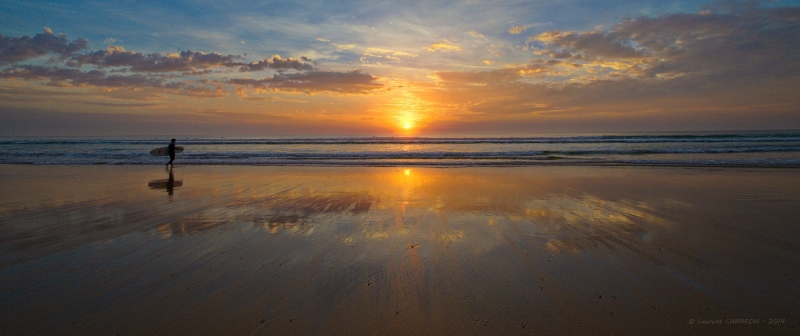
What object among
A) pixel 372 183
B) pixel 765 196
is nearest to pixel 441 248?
pixel 372 183

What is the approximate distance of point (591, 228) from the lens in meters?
6.22

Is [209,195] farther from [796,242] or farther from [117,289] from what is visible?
[796,242]

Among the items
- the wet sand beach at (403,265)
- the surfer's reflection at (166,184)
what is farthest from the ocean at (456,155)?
the wet sand beach at (403,265)

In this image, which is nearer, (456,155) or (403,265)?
(403,265)

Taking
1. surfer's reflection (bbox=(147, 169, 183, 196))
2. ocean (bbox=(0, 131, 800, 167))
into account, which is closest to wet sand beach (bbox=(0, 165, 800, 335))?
surfer's reflection (bbox=(147, 169, 183, 196))

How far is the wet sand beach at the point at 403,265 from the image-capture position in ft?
10.6

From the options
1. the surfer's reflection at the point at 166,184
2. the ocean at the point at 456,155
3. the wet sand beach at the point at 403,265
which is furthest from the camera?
the ocean at the point at 456,155

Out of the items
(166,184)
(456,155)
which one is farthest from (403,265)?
(456,155)

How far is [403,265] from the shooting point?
14.8 ft

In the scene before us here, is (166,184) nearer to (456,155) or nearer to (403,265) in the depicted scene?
(403,265)

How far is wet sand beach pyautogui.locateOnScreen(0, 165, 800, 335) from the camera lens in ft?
10.6

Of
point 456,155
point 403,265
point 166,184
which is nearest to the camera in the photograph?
point 403,265

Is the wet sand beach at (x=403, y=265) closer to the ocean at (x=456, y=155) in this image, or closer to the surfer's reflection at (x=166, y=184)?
the surfer's reflection at (x=166, y=184)

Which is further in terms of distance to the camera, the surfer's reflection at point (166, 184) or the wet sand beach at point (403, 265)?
the surfer's reflection at point (166, 184)
